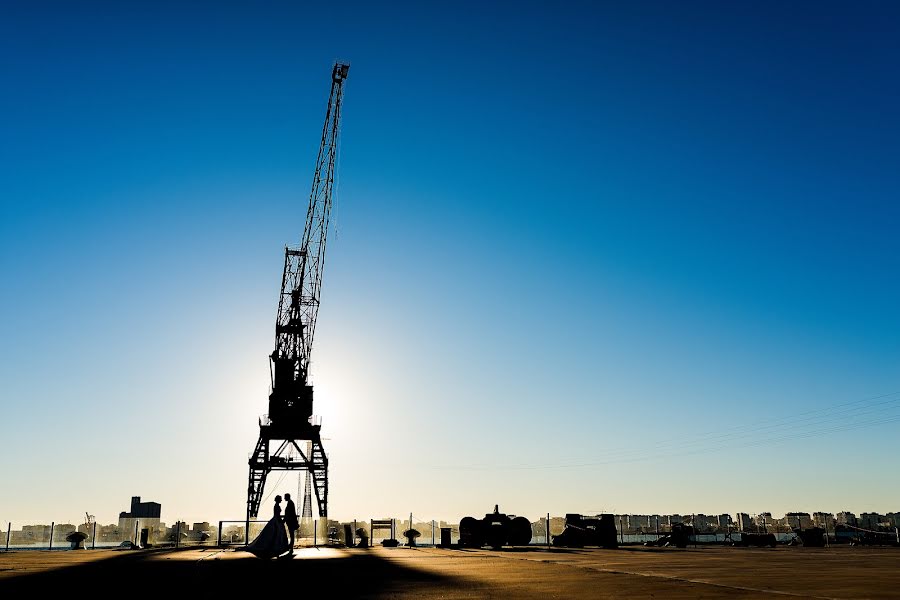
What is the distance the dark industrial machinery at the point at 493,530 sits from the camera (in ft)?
126

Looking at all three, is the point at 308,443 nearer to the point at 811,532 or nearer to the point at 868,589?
the point at 811,532

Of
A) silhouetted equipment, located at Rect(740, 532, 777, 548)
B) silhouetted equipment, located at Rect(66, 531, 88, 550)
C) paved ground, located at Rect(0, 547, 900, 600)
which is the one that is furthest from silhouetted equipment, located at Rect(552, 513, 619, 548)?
silhouetted equipment, located at Rect(66, 531, 88, 550)

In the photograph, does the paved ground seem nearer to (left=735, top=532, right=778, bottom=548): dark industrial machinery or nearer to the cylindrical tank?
the cylindrical tank

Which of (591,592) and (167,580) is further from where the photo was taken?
(167,580)

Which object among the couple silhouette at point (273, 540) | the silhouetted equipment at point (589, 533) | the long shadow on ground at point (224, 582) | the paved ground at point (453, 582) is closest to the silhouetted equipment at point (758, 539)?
the silhouetted equipment at point (589, 533)

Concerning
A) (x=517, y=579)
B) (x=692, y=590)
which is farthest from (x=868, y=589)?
(x=517, y=579)

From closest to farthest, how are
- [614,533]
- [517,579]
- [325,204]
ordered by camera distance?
[517,579], [614,533], [325,204]

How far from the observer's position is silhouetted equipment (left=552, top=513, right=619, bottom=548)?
42750mm

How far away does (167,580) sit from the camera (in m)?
15.1

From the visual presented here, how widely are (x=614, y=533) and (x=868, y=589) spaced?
3275 cm

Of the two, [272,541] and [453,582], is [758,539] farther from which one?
[453,582]

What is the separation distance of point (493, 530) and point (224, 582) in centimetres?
2614

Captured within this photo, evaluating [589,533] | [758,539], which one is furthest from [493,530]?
[758,539]

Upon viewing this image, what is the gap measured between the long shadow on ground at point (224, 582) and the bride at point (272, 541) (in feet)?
16.7
